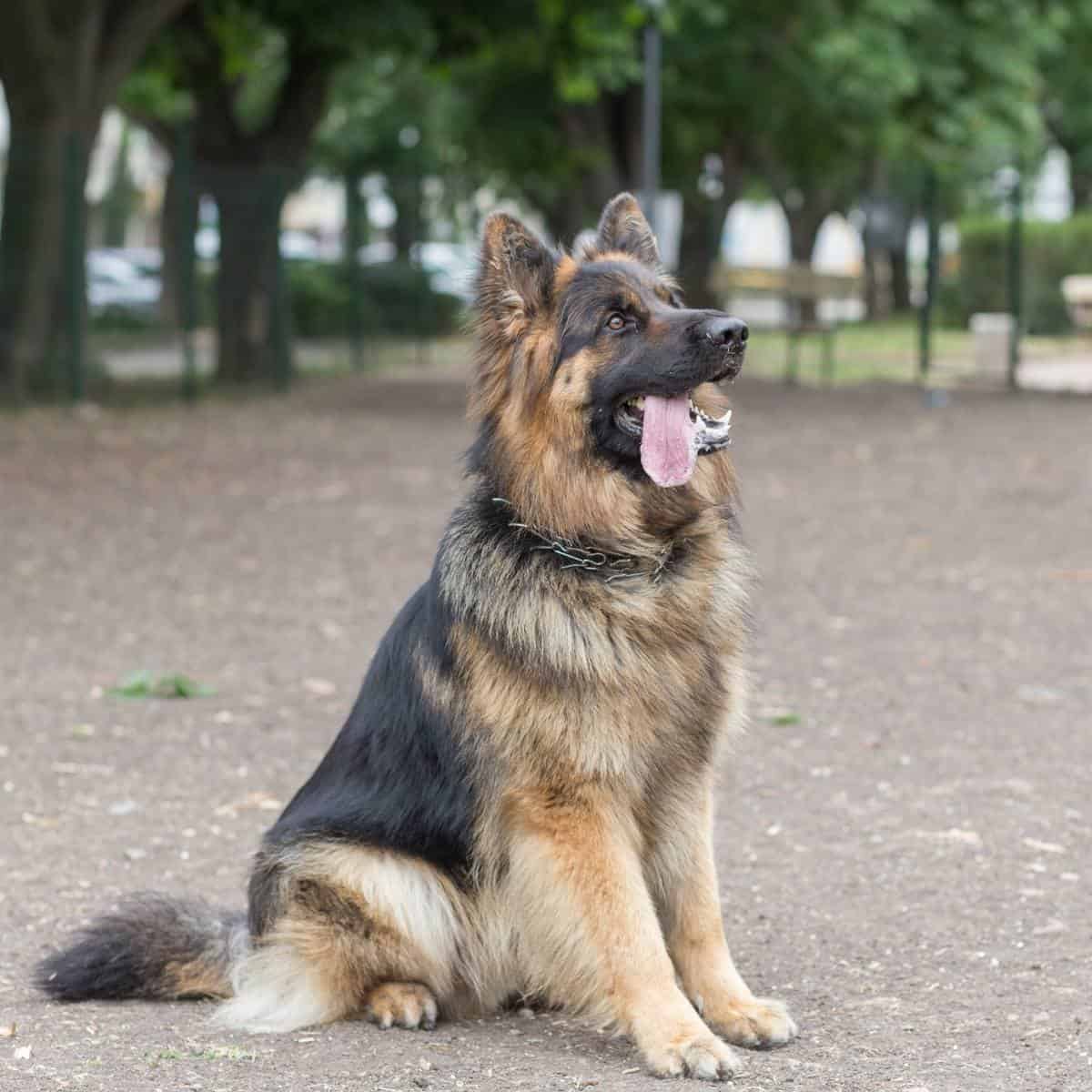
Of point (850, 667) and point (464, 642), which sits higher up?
point (464, 642)

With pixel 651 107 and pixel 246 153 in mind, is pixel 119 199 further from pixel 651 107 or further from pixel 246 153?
pixel 651 107

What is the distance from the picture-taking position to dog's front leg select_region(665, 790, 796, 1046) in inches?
188

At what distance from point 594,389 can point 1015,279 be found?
67.9 feet

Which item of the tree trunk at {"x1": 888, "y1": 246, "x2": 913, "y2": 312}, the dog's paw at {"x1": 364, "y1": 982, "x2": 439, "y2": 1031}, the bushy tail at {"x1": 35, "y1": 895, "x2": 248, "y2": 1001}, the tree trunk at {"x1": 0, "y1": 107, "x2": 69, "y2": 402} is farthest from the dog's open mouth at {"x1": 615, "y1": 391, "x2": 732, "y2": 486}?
the tree trunk at {"x1": 888, "y1": 246, "x2": 913, "y2": 312}

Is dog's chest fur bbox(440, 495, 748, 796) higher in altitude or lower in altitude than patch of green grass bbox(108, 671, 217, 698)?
higher

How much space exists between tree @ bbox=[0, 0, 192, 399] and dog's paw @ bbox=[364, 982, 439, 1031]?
17.5 m

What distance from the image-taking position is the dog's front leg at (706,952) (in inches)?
188

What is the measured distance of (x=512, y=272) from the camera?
4789 mm

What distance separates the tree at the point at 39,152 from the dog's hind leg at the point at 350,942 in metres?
17.4

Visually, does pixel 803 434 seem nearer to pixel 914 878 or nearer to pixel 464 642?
pixel 914 878

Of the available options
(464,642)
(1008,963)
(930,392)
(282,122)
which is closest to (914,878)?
(1008,963)

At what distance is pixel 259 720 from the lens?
27.8ft

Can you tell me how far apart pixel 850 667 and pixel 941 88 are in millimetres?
20447

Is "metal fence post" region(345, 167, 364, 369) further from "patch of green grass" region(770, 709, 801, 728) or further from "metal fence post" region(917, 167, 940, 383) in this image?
"patch of green grass" region(770, 709, 801, 728)
